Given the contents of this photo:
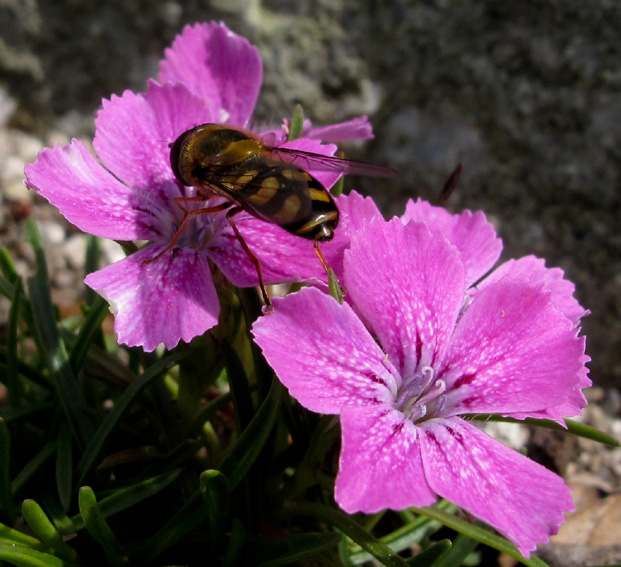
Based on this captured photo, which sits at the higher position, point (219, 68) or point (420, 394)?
point (219, 68)

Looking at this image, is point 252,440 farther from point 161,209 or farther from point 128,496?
point 161,209

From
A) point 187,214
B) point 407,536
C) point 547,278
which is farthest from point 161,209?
point 407,536

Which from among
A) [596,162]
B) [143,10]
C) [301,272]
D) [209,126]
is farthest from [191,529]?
[143,10]

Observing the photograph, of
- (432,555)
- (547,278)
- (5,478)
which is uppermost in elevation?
(547,278)

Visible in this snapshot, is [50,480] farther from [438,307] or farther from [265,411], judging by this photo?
[438,307]

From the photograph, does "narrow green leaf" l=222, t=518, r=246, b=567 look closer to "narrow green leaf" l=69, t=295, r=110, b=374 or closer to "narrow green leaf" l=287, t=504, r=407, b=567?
"narrow green leaf" l=287, t=504, r=407, b=567

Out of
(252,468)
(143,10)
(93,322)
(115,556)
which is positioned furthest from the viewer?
(143,10)
